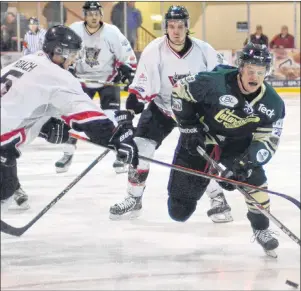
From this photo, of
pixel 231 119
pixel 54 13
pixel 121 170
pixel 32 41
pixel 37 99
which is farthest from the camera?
pixel 54 13

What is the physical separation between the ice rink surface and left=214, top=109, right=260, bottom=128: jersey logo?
1.48 feet

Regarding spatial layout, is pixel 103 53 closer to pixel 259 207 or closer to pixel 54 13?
pixel 259 207

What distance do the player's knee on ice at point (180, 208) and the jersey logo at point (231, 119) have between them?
45 centimetres

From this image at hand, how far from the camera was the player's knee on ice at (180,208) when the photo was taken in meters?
3.69

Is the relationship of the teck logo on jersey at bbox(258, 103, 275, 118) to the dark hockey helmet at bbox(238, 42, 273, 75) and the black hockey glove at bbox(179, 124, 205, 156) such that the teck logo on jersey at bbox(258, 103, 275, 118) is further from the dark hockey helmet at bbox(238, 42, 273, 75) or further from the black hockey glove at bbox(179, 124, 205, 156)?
the black hockey glove at bbox(179, 124, 205, 156)

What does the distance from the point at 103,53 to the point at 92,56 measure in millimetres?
80

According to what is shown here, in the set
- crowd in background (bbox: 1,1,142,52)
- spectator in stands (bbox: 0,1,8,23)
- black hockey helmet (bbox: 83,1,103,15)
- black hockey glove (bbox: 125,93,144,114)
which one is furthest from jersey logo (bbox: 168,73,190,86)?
spectator in stands (bbox: 0,1,8,23)

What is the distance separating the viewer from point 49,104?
9.61 feet

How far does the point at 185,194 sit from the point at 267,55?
2.56ft

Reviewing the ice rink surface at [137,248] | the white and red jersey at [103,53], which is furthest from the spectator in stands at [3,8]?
the ice rink surface at [137,248]

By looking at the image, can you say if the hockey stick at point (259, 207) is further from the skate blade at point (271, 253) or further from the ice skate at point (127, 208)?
the ice skate at point (127, 208)

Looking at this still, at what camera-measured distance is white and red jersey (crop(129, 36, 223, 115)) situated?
4129 mm

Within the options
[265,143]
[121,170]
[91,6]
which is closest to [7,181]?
[265,143]

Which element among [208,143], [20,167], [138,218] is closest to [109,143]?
[208,143]
